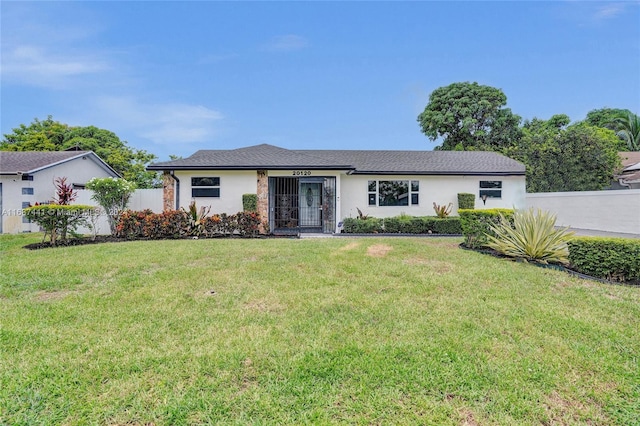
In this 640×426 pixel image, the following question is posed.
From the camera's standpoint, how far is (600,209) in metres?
14.7

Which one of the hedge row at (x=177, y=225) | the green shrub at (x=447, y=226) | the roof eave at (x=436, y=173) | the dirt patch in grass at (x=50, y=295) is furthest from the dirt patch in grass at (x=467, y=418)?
the roof eave at (x=436, y=173)

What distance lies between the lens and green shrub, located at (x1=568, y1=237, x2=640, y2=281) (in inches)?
232

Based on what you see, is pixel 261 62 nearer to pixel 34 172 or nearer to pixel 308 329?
pixel 34 172

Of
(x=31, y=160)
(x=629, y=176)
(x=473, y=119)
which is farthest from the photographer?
(x=473, y=119)

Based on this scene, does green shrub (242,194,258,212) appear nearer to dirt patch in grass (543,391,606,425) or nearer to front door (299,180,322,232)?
front door (299,180,322,232)

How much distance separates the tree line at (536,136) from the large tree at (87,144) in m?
28.7

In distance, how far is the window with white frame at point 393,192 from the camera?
53.1ft

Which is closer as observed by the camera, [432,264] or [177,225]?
[432,264]

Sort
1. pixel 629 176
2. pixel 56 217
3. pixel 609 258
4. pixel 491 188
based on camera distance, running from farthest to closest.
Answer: pixel 629 176 < pixel 491 188 < pixel 56 217 < pixel 609 258

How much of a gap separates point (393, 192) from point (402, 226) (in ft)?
9.27

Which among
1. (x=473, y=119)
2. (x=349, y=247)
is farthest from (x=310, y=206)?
(x=473, y=119)

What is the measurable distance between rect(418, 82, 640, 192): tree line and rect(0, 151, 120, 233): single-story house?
2898 cm

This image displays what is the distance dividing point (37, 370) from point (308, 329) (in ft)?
8.81

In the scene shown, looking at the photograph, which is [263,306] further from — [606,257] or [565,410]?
[606,257]
